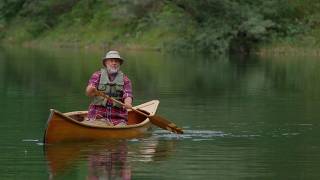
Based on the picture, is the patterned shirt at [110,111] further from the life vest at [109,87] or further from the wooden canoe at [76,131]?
the wooden canoe at [76,131]

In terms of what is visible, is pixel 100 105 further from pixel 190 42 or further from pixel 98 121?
pixel 190 42

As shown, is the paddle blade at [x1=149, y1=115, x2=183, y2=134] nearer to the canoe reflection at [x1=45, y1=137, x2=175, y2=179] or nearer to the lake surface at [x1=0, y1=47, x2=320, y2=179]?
the lake surface at [x1=0, y1=47, x2=320, y2=179]

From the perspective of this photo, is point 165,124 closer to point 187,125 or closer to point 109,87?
point 109,87

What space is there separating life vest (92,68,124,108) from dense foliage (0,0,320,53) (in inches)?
1352

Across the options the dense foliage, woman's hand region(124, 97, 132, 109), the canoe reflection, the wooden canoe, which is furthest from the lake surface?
the dense foliage

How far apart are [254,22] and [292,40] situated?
A: 2606 mm

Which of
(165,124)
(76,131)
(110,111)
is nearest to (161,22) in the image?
(165,124)

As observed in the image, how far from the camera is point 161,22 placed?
2196 inches

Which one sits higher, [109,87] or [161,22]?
[161,22]

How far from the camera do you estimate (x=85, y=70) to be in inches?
1452

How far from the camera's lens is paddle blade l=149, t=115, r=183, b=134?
17.2m

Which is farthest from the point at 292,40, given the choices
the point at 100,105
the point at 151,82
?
the point at 100,105

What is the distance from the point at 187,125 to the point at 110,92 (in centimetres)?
284

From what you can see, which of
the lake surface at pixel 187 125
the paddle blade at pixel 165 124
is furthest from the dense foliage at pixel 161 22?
the paddle blade at pixel 165 124
